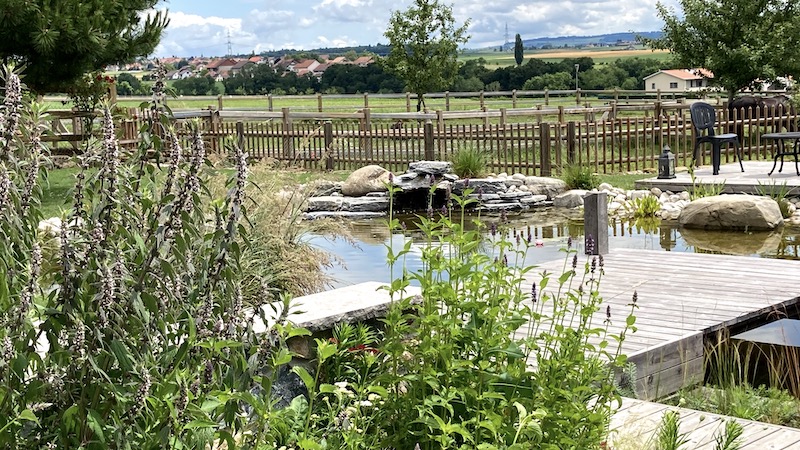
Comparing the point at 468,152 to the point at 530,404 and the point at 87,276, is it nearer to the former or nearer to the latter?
the point at 530,404

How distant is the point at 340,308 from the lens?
479cm

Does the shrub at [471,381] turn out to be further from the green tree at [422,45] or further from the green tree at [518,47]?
the green tree at [518,47]

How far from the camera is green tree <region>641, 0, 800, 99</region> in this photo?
24891 mm

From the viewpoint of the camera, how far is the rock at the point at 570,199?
15266 millimetres

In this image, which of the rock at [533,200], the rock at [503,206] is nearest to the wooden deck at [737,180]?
the rock at [533,200]

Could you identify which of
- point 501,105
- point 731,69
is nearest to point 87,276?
point 731,69

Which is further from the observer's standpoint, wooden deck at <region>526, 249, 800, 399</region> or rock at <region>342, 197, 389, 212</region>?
rock at <region>342, 197, 389, 212</region>

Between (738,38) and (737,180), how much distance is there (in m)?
12.0

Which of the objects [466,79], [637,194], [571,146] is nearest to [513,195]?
[637,194]

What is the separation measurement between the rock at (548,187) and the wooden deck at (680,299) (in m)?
6.68

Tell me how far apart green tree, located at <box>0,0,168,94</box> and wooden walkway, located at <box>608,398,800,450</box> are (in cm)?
1218

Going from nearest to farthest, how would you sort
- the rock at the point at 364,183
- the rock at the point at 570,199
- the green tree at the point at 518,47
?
1. the rock at the point at 570,199
2. the rock at the point at 364,183
3. the green tree at the point at 518,47

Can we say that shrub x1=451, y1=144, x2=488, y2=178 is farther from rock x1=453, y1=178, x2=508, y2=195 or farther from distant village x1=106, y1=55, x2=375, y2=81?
distant village x1=106, y1=55, x2=375, y2=81

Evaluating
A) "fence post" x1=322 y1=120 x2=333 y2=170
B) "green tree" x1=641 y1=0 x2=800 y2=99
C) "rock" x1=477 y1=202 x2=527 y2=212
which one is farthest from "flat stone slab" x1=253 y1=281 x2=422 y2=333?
"green tree" x1=641 y1=0 x2=800 y2=99
